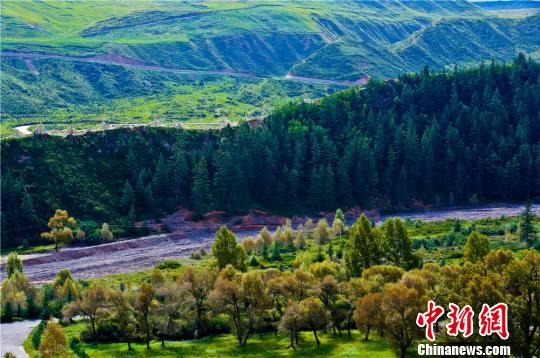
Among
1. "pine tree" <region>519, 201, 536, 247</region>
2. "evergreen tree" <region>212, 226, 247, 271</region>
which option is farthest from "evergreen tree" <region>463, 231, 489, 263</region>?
"pine tree" <region>519, 201, 536, 247</region>

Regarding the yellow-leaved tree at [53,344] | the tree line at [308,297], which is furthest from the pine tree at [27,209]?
the yellow-leaved tree at [53,344]

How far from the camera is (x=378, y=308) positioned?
72688mm

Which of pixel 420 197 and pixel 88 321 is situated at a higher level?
pixel 420 197

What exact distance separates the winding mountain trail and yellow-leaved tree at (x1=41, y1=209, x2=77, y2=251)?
302cm

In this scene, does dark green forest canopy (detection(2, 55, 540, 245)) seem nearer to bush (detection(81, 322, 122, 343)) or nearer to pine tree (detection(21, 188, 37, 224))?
pine tree (detection(21, 188, 37, 224))

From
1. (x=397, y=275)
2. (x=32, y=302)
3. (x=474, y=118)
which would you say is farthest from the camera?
(x=474, y=118)

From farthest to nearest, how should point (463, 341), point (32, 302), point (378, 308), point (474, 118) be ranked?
point (474, 118) < point (32, 302) < point (378, 308) < point (463, 341)

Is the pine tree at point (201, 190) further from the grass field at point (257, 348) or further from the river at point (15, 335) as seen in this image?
the grass field at point (257, 348)

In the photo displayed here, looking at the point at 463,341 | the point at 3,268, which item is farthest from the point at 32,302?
the point at 463,341

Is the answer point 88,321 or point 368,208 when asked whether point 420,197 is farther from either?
point 88,321

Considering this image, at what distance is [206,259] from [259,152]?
48726mm

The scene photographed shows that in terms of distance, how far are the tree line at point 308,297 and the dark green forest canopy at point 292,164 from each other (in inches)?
1870

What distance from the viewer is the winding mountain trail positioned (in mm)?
120688

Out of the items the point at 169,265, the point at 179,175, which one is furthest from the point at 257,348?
the point at 179,175
